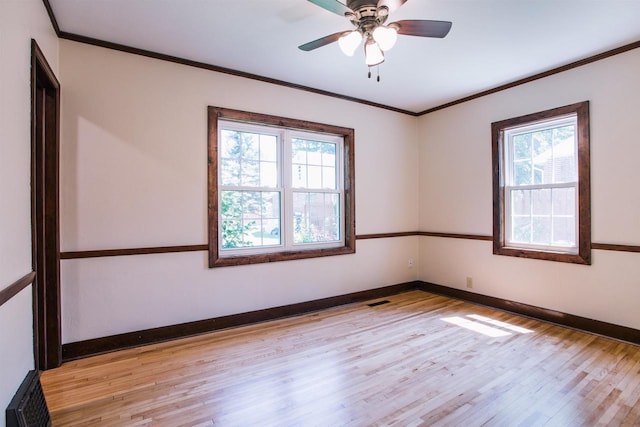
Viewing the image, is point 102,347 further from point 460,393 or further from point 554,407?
point 554,407

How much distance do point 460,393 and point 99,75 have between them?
3.68 metres

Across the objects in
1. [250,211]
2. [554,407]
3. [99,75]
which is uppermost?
[99,75]

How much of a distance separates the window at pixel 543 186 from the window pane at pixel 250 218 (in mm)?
2623

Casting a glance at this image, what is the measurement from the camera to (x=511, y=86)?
369cm

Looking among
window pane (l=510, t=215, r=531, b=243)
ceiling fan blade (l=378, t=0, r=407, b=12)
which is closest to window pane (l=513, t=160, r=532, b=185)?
window pane (l=510, t=215, r=531, b=243)

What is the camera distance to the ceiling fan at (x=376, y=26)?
Result: 1.99 meters

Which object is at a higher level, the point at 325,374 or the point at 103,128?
the point at 103,128

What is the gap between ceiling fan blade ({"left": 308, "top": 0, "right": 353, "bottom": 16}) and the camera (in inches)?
73.1

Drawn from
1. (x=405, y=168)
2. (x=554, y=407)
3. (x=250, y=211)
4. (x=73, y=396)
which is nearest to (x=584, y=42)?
(x=405, y=168)

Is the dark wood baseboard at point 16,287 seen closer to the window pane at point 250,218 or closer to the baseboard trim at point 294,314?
the baseboard trim at point 294,314

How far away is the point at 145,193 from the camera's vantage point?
114 inches

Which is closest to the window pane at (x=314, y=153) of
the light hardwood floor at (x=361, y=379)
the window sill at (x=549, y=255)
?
the light hardwood floor at (x=361, y=379)

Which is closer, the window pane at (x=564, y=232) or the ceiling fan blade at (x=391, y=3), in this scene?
the ceiling fan blade at (x=391, y=3)

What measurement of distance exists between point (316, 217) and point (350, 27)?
212cm
